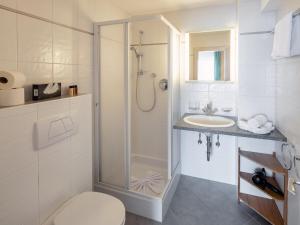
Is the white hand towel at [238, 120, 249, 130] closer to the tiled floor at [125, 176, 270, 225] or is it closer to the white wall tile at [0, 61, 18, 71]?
the tiled floor at [125, 176, 270, 225]

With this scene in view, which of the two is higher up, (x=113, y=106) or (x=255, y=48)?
(x=255, y=48)

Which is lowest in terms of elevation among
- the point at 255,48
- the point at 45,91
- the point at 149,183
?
the point at 149,183

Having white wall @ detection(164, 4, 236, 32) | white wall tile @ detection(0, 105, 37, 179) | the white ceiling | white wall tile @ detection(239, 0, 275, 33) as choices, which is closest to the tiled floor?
white wall tile @ detection(0, 105, 37, 179)

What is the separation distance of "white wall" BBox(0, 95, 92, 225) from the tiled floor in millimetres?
795

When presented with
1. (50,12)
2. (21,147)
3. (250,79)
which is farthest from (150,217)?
(50,12)

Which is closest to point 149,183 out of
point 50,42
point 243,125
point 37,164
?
point 243,125

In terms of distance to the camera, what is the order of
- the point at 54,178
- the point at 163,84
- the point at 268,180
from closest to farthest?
the point at 54,178, the point at 268,180, the point at 163,84

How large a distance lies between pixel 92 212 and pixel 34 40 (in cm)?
124

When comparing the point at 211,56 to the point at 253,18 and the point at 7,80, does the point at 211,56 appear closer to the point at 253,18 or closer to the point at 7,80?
the point at 253,18

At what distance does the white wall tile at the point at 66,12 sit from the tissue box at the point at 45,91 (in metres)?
0.54

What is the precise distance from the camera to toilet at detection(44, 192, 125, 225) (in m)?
1.27

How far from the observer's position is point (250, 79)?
2.20m

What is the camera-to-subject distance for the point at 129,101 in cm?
205

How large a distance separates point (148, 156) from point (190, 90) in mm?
1145
